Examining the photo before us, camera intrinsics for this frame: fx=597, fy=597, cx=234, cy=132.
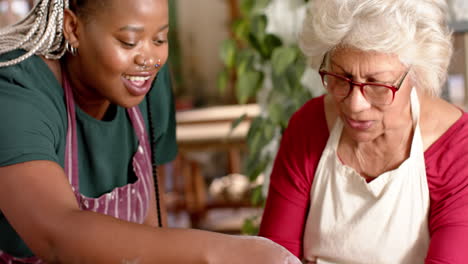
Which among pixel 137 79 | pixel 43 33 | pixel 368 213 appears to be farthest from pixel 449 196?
pixel 43 33

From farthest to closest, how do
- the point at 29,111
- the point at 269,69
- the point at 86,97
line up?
the point at 269,69
the point at 86,97
the point at 29,111

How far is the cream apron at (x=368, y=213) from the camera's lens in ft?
4.63

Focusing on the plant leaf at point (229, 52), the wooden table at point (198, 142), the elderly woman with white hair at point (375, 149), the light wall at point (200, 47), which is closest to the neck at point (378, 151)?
the elderly woman with white hair at point (375, 149)

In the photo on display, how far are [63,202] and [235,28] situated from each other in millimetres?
1424

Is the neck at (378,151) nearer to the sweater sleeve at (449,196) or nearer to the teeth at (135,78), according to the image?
the sweater sleeve at (449,196)

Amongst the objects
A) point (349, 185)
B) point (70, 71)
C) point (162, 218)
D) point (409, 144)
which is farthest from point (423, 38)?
point (162, 218)

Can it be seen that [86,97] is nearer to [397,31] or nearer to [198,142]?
[397,31]

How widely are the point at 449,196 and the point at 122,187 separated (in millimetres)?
807

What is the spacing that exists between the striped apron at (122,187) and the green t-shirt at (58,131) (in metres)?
0.02

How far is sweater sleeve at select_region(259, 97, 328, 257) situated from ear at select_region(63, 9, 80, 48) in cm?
62

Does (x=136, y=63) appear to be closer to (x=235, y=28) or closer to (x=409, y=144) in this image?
(x=409, y=144)

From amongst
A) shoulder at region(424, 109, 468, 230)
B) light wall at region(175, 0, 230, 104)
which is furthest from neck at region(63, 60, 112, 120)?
light wall at region(175, 0, 230, 104)

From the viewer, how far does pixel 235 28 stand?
235 cm

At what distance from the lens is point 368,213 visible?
145cm
